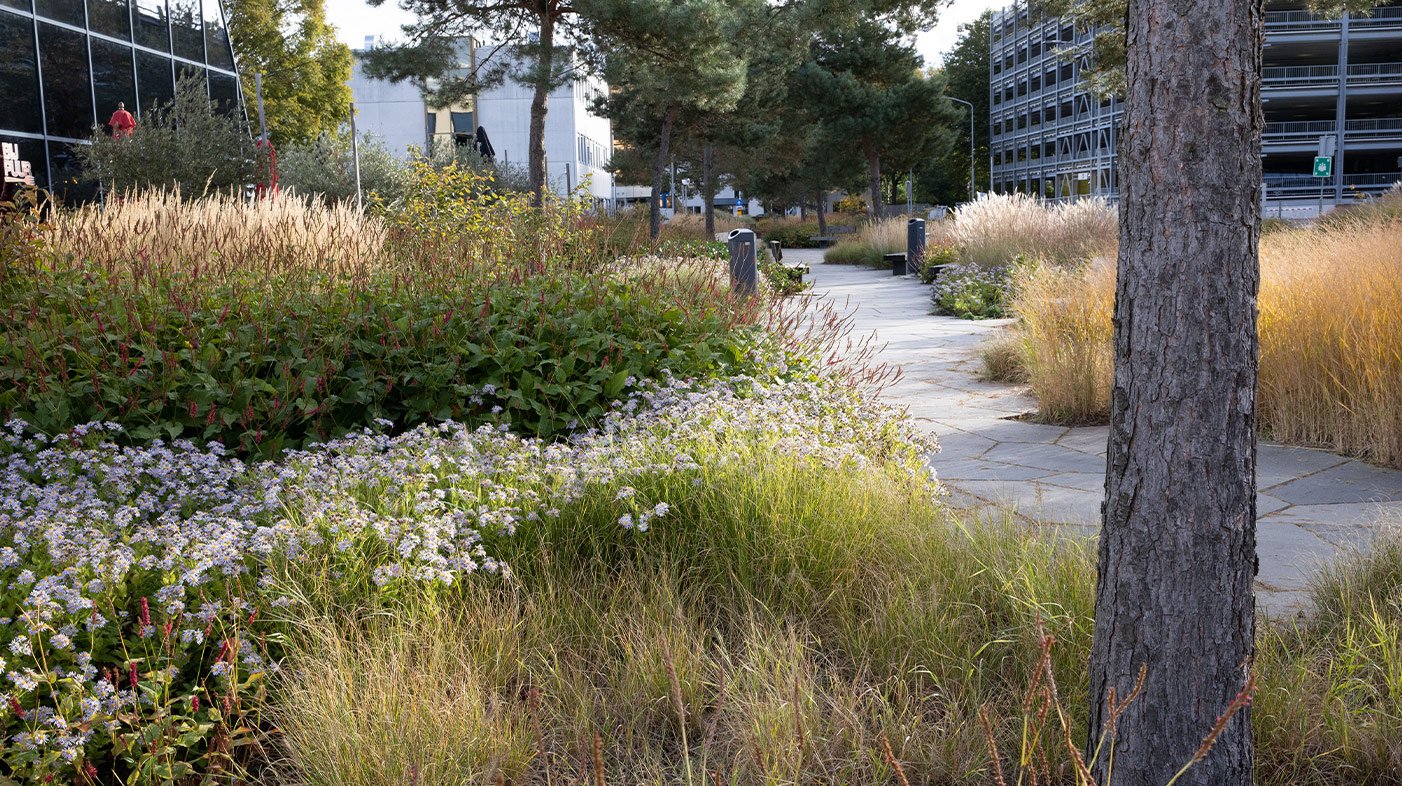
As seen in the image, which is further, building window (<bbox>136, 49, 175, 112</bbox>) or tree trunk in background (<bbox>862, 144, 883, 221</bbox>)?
tree trunk in background (<bbox>862, 144, 883, 221</bbox>)

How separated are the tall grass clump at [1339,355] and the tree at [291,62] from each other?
35.5 m

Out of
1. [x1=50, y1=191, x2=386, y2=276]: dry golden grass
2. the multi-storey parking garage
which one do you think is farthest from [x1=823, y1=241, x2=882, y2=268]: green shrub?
the multi-storey parking garage

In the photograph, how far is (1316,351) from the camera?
5.59 metres

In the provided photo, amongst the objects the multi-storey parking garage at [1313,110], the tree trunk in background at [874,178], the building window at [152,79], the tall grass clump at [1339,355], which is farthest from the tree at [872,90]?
the tall grass clump at [1339,355]

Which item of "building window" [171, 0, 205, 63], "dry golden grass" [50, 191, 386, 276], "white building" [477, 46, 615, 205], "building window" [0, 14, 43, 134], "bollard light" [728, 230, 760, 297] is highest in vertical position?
"white building" [477, 46, 615, 205]

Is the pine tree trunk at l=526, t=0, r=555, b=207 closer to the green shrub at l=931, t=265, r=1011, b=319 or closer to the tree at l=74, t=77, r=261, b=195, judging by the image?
the tree at l=74, t=77, r=261, b=195

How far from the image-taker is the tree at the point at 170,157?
1594 cm

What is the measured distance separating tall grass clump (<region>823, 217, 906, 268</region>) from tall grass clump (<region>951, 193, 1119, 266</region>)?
5860 millimetres

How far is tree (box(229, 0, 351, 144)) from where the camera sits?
123 ft

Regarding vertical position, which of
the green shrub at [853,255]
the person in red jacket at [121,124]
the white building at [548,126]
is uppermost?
the white building at [548,126]

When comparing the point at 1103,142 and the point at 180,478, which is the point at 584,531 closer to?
the point at 180,478

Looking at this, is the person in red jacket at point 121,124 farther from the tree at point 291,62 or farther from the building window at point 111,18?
the tree at point 291,62

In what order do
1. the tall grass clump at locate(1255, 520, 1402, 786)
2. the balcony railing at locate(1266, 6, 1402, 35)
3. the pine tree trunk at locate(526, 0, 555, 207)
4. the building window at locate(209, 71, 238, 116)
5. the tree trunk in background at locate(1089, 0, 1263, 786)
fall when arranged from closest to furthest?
the tree trunk in background at locate(1089, 0, 1263, 786)
the tall grass clump at locate(1255, 520, 1402, 786)
the pine tree trunk at locate(526, 0, 555, 207)
the building window at locate(209, 71, 238, 116)
the balcony railing at locate(1266, 6, 1402, 35)

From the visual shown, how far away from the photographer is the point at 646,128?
34.3m
